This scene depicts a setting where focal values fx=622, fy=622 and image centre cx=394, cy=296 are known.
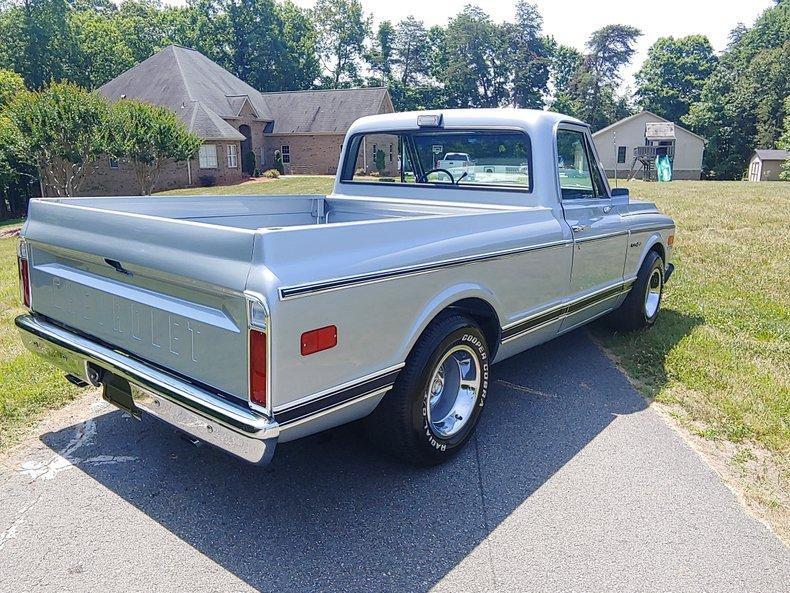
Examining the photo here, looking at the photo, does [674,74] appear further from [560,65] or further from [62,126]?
[62,126]

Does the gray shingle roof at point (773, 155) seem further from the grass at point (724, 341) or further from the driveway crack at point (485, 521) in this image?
the driveway crack at point (485, 521)

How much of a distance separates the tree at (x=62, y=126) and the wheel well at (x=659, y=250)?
18.5m

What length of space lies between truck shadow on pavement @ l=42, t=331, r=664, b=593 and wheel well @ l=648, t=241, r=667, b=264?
7.12ft

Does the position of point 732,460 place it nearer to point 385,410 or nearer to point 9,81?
point 385,410

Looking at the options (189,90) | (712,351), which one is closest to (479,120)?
(712,351)

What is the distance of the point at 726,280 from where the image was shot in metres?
7.92

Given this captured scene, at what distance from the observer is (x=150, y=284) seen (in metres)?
2.96

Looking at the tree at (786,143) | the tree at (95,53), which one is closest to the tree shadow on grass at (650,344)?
the tree at (786,143)

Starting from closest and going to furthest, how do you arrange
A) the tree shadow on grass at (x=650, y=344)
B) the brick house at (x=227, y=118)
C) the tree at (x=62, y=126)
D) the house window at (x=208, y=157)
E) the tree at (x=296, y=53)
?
the tree shadow on grass at (x=650, y=344), the tree at (x=62, y=126), the brick house at (x=227, y=118), the house window at (x=208, y=157), the tree at (x=296, y=53)

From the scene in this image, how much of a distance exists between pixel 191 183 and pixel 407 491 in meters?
32.2

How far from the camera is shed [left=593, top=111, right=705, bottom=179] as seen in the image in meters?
49.2

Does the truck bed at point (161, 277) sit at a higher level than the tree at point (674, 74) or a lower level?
lower

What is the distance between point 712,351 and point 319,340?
13.9 ft

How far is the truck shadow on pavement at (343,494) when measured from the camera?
280cm
